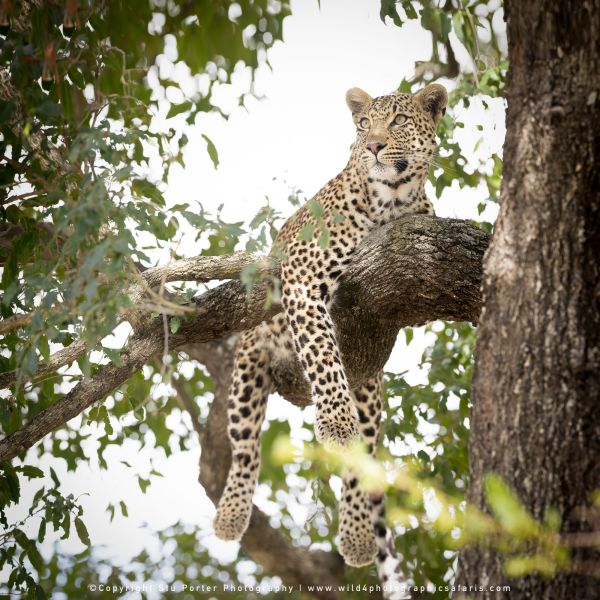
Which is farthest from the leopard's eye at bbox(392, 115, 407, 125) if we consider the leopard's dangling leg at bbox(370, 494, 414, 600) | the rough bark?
the leopard's dangling leg at bbox(370, 494, 414, 600)

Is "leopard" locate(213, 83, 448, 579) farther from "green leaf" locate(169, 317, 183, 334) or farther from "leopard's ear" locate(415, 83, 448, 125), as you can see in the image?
"green leaf" locate(169, 317, 183, 334)

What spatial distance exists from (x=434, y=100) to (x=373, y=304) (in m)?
2.06

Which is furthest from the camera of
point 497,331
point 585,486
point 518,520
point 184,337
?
point 184,337

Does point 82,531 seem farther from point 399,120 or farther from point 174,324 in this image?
point 399,120

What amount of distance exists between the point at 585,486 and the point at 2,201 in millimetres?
3806

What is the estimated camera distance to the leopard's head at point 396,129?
6191mm

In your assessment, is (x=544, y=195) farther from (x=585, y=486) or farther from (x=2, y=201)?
(x=2, y=201)

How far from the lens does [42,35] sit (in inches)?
190

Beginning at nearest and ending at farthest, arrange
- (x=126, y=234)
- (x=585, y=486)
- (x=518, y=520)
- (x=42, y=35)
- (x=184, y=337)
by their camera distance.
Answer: (x=518, y=520)
(x=585, y=486)
(x=126, y=234)
(x=42, y=35)
(x=184, y=337)

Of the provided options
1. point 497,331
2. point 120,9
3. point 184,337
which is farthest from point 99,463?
point 497,331

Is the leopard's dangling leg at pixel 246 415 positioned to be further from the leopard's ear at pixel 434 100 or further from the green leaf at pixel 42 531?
the leopard's ear at pixel 434 100

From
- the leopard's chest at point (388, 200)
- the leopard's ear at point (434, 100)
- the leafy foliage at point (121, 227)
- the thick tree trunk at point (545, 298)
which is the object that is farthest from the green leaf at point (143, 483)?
the thick tree trunk at point (545, 298)

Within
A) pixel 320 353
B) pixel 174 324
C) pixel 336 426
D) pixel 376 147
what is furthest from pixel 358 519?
pixel 376 147

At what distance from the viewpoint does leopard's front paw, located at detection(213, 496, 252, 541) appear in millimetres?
6406
